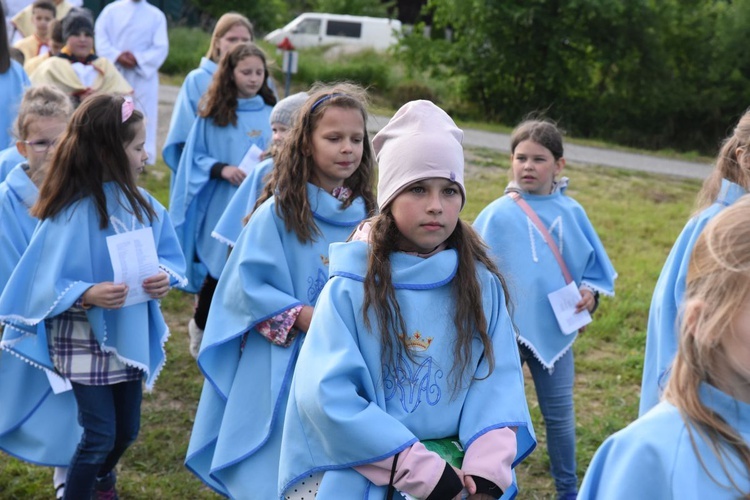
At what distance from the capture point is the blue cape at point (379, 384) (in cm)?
275

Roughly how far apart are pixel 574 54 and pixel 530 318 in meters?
18.6

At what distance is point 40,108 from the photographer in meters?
4.48

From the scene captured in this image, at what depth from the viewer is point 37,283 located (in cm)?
392

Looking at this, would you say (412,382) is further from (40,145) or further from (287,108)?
(287,108)

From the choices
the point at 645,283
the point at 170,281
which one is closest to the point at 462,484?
the point at 170,281

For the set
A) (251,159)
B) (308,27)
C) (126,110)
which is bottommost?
(308,27)

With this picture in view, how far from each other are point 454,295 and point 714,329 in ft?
3.43

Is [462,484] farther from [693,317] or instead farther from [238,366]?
[238,366]

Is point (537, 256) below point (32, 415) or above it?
above

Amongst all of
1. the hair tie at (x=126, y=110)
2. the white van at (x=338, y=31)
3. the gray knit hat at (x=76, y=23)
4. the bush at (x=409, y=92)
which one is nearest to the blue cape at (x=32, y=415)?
the hair tie at (x=126, y=110)

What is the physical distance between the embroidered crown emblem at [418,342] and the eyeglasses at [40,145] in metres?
2.26

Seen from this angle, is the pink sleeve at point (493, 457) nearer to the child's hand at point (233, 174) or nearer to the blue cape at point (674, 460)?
the blue cape at point (674, 460)

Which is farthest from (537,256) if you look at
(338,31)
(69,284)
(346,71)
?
(338,31)

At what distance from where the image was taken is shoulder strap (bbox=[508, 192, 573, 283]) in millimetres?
4719
